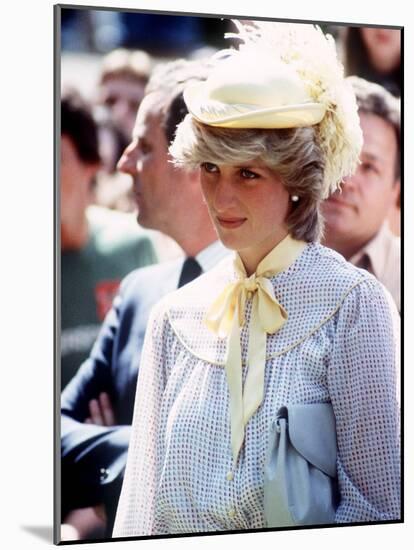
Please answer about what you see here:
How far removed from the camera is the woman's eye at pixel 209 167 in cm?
621

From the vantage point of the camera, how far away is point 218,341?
6.26 metres

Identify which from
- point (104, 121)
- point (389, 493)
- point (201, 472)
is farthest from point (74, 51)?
point (389, 493)

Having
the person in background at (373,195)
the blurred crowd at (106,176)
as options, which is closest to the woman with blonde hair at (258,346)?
the blurred crowd at (106,176)

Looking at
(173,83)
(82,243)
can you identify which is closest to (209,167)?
(173,83)

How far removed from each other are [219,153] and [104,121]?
0.50 m

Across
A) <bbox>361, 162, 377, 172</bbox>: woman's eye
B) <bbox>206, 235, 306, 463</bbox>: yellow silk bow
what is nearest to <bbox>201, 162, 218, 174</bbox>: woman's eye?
<bbox>206, 235, 306, 463</bbox>: yellow silk bow

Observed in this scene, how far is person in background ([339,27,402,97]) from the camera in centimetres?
661

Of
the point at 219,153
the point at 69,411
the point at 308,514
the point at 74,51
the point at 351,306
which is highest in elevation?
the point at 74,51

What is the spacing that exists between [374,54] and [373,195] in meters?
0.64

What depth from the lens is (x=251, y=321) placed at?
627 centimetres

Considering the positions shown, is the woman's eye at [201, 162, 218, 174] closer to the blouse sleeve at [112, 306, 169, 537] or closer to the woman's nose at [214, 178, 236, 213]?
the woman's nose at [214, 178, 236, 213]

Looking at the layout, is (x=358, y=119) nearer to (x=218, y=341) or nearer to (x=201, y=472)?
(x=218, y=341)

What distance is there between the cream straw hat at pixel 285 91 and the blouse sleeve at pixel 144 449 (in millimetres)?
992

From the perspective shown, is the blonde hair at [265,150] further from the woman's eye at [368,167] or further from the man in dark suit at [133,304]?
the woman's eye at [368,167]
